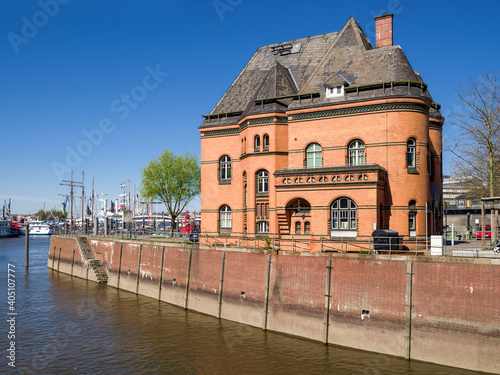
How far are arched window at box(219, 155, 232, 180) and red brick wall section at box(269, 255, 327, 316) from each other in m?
14.1

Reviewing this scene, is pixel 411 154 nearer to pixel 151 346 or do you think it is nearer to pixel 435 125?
pixel 435 125

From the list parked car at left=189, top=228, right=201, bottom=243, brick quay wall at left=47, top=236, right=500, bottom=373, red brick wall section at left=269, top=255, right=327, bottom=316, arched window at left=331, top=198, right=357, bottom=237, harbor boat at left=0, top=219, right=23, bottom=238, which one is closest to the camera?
brick quay wall at left=47, top=236, right=500, bottom=373

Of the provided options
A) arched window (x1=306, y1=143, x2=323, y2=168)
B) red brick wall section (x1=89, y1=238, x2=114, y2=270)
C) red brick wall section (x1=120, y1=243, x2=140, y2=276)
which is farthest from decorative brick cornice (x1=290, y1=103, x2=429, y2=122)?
red brick wall section (x1=89, y1=238, x2=114, y2=270)

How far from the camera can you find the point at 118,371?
2048 centimetres

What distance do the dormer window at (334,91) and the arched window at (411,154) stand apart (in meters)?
5.74

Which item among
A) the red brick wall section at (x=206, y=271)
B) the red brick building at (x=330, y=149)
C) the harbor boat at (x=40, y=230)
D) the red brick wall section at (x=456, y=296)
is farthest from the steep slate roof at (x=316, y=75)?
the harbor boat at (x=40, y=230)

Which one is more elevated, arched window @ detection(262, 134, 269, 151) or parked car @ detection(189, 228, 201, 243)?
arched window @ detection(262, 134, 269, 151)

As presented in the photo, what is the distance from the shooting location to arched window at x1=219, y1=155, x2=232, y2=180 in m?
39.0

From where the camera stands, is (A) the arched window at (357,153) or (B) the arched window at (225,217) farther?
(B) the arched window at (225,217)

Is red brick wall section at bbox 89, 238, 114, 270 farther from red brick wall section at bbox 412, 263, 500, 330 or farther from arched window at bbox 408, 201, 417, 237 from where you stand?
red brick wall section at bbox 412, 263, 500, 330

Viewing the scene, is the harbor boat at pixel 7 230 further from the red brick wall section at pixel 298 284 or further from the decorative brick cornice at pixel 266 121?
the red brick wall section at pixel 298 284

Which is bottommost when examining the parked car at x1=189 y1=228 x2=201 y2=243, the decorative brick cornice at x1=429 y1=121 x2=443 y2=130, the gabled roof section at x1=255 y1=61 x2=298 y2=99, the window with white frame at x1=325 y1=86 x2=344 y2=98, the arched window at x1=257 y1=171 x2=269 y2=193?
the parked car at x1=189 y1=228 x2=201 y2=243

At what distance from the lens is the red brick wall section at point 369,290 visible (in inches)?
821

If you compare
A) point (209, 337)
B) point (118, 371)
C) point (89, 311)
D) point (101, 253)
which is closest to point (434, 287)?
point (209, 337)
